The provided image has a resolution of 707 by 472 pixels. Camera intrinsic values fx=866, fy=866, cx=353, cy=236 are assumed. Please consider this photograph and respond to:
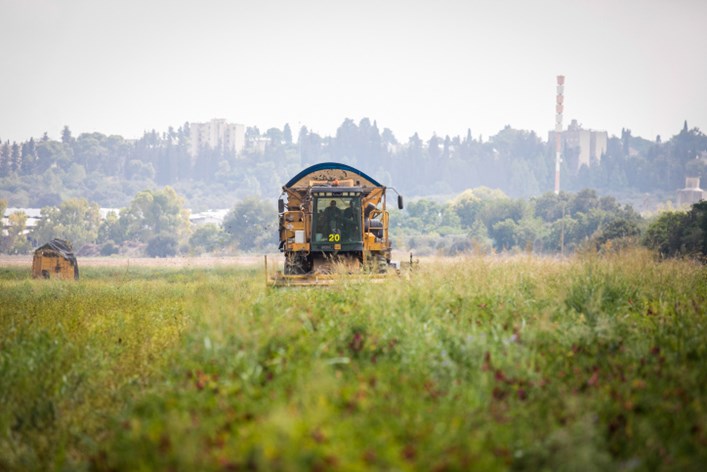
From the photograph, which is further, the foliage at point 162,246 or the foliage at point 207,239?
the foliage at point 162,246

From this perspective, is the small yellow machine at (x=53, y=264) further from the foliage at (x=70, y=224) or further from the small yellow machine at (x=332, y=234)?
the foliage at (x=70, y=224)

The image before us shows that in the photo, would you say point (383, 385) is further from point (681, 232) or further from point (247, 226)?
point (247, 226)

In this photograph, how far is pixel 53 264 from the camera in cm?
5188

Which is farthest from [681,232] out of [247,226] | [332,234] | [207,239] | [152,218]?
[152,218]

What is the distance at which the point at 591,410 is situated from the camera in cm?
797

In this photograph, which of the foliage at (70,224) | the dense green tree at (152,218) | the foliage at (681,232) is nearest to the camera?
the foliage at (681,232)

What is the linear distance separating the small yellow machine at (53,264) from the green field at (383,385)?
38.7 m

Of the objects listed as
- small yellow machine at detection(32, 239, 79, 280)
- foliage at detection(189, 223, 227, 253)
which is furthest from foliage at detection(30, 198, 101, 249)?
small yellow machine at detection(32, 239, 79, 280)

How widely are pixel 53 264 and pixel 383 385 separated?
47.7 meters

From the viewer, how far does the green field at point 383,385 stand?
6547 mm

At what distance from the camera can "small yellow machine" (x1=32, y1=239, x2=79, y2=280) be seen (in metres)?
51.0

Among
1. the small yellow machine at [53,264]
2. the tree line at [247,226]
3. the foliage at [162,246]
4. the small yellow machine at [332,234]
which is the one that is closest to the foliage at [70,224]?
the tree line at [247,226]

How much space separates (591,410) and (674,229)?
5469cm

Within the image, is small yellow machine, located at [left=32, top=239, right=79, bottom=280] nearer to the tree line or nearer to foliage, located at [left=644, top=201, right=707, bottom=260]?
foliage, located at [left=644, top=201, right=707, bottom=260]
